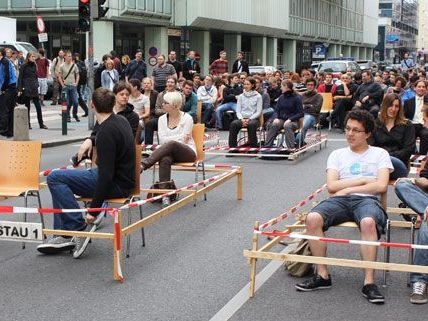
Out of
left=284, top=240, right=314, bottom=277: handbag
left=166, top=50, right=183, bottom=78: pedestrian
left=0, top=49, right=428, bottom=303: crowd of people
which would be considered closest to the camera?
left=0, top=49, right=428, bottom=303: crowd of people

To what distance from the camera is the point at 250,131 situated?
631 inches

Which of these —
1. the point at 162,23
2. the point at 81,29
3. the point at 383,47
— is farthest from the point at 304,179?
the point at 383,47

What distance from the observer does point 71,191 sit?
24.3 feet

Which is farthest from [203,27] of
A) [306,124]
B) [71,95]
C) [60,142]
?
[306,124]

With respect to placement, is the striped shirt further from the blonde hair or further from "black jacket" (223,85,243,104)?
the blonde hair

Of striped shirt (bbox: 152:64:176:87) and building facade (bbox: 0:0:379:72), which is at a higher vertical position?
building facade (bbox: 0:0:379:72)

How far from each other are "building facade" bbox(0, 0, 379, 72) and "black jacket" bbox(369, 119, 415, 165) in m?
25.4

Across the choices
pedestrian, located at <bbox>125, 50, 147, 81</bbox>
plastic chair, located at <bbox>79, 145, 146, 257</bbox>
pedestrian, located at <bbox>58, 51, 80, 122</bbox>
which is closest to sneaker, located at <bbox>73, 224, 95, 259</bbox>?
plastic chair, located at <bbox>79, 145, 146, 257</bbox>

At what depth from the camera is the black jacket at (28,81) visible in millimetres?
19156

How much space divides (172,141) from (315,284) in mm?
4407

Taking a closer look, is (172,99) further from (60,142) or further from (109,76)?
(109,76)

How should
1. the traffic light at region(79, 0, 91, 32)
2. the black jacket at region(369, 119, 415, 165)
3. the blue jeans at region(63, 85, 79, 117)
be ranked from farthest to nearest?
the blue jeans at region(63, 85, 79, 117)
the traffic light at region(79, 0, 91, 32)
the black jacket at region(369, 119, 415, 165)

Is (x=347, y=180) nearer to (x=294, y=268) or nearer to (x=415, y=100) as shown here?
(x=294, y=268)

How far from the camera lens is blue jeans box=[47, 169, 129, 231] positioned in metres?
7.21
